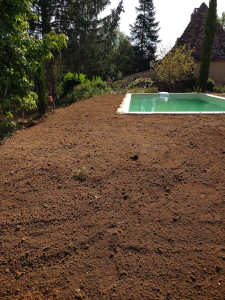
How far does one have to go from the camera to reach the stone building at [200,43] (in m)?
16.9

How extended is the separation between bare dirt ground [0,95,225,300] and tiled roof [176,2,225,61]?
1625 cm

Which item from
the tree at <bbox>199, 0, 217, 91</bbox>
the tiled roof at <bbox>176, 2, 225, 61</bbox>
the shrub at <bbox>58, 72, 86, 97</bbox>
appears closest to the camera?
the shrub at <bbox>58, 72, 86, 97</bbox>

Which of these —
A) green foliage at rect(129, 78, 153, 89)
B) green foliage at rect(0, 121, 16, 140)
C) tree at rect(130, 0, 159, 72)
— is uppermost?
tree at rect(130, 0, 159, 72)

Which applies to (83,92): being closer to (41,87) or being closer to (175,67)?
(41,87)

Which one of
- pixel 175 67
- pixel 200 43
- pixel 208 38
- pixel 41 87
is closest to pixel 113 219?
pixel 41 87

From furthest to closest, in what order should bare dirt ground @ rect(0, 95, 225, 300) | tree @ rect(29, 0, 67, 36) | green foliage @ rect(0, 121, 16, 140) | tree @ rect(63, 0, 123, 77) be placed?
1. tree @ rect(63, 0, 123, 77)
2. tree @ rect(29, 0, 67, 36)
3. green foliage @ rect(0, 121, 16, 140)
4. bare dirt ground @ rect(0, 95, 225, 300)

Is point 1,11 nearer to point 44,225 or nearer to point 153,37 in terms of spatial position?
point 44,225

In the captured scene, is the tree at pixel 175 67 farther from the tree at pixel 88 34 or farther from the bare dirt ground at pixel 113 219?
the bare dirt ground at pixel 113 219

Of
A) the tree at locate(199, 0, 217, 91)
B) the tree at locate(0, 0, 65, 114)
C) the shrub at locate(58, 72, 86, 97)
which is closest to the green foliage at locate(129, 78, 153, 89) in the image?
the tree at locate(199, 0, 217, 91)

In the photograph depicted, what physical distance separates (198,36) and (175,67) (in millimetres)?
7029

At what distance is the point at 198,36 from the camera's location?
1842 cm

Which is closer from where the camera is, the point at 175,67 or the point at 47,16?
the point at 47,16

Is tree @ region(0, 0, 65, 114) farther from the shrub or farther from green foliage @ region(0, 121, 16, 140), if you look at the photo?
the shrub

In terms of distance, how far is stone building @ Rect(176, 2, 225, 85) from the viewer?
16922mm
